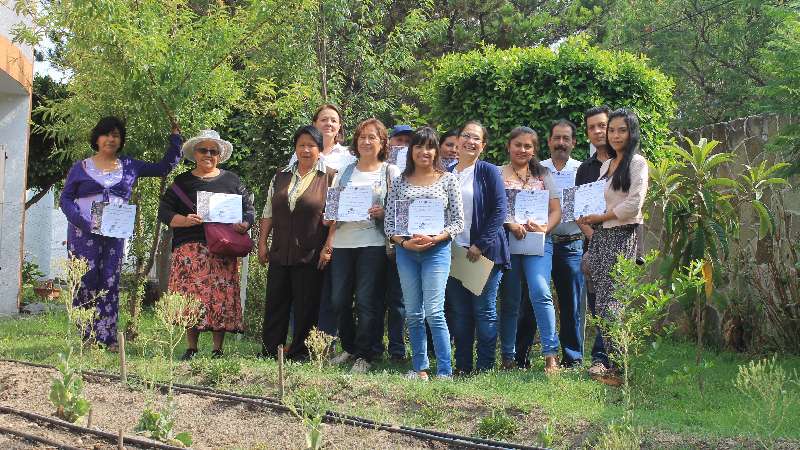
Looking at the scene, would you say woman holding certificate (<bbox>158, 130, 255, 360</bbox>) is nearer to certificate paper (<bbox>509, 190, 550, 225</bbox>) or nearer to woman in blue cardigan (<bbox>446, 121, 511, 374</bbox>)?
woman in blue cardigan (<bbox>446, 121, 511, 374</bbox>)

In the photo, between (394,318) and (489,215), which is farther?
(394,318)

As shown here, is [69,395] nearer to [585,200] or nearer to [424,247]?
[424,247]

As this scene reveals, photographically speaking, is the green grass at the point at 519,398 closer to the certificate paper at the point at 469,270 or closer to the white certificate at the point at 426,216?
the certificate paper at the point at 469,270

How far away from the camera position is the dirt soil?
15.5 ft

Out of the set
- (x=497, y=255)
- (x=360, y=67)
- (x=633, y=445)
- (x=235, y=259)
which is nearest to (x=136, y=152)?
(x=235, y=259)

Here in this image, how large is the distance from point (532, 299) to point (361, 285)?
51.6 inches

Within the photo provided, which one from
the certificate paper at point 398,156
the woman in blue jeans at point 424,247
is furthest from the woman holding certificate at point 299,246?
the woman in blue jeans at point 424,247

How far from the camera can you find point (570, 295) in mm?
6773

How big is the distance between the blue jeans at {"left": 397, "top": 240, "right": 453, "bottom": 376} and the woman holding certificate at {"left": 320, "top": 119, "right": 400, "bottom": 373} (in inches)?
16.9

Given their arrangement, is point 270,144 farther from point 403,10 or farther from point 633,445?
point 403,10

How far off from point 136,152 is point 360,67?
4.60m

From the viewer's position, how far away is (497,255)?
6391 mm

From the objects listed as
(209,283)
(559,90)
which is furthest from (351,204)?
(559,90)

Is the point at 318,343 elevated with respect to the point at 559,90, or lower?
lower
